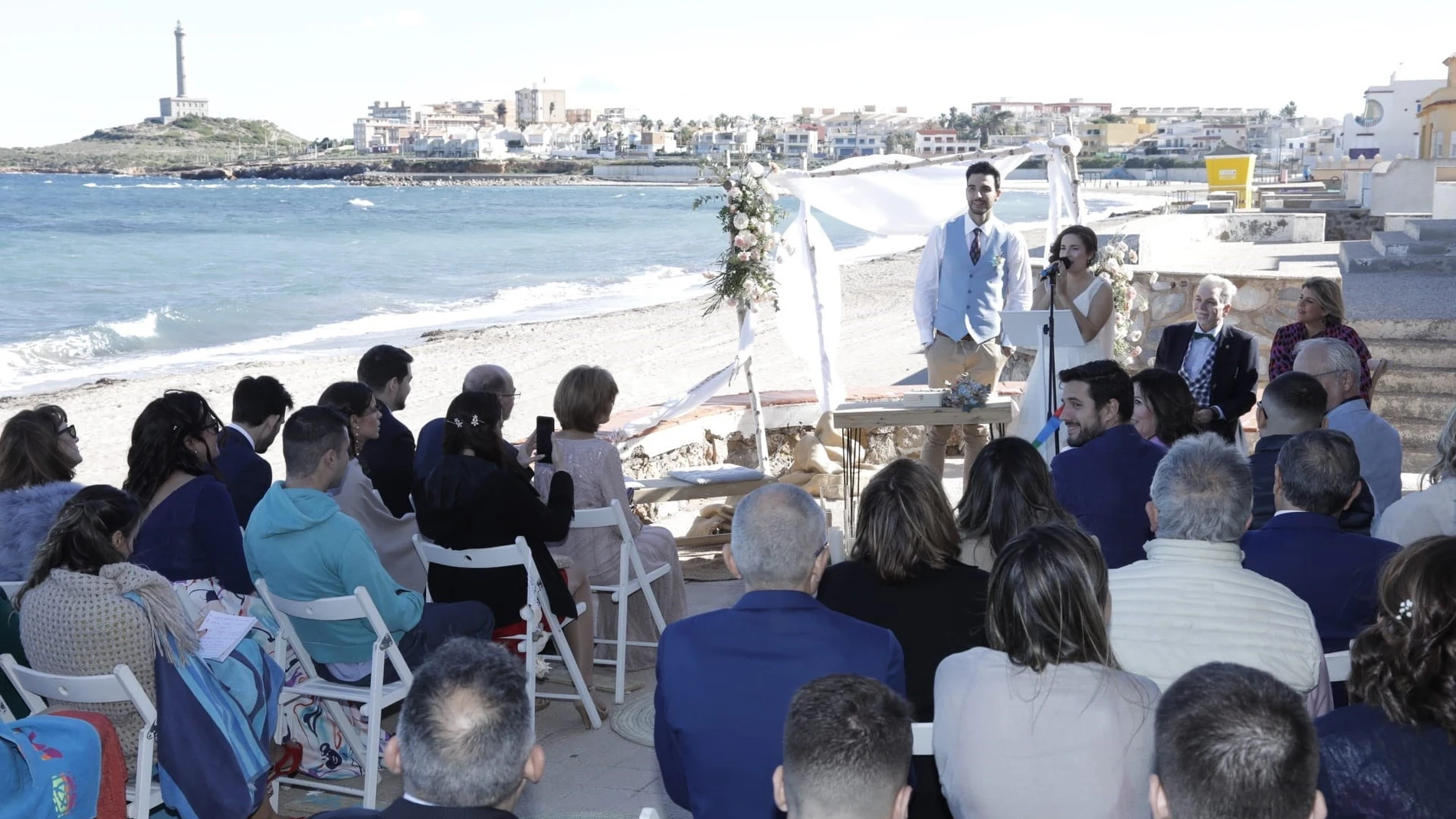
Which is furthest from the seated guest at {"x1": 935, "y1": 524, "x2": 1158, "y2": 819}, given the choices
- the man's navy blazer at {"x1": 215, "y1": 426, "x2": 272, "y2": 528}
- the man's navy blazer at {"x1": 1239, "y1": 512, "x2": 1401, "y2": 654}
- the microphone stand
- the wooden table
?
the wooden table

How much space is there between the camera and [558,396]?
197 inches

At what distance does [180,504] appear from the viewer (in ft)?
13.0

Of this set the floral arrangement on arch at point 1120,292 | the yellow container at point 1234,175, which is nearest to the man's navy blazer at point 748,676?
the floral arrangement on arch at point 1120,292

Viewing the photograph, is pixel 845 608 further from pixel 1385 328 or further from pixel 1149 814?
pixel 1385 328

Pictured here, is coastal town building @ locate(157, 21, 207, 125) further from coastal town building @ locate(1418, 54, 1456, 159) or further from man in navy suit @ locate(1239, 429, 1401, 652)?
man in navy suit @ locate(1239, 429, 1401, 652)

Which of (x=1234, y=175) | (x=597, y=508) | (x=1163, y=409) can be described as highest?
(x=1234, y=175)

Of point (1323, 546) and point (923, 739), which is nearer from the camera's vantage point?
point (923, 739)

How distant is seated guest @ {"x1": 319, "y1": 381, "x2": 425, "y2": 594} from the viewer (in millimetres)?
4828

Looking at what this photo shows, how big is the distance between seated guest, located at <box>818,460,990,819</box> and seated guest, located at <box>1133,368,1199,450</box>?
78.6 inches

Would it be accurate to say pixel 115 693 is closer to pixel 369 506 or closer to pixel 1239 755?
pixel 369 506

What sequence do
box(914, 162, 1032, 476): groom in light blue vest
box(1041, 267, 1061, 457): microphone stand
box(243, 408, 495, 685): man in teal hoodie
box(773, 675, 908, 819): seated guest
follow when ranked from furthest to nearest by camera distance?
box(914, 162, 1032, 476): groom in light blue vest, box(1041, 267, 1061, 457): microphone stand, box(243, 408, 495, 685): man in teal hoodie, box(773, 675, 908, 819): seated guest

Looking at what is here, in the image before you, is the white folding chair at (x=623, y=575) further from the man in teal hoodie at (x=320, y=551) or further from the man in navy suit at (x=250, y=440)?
the man in navy suit at (x=250, y=440)

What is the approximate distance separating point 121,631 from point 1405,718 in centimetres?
287

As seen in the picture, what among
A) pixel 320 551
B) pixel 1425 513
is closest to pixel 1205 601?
pixel 1425 513
